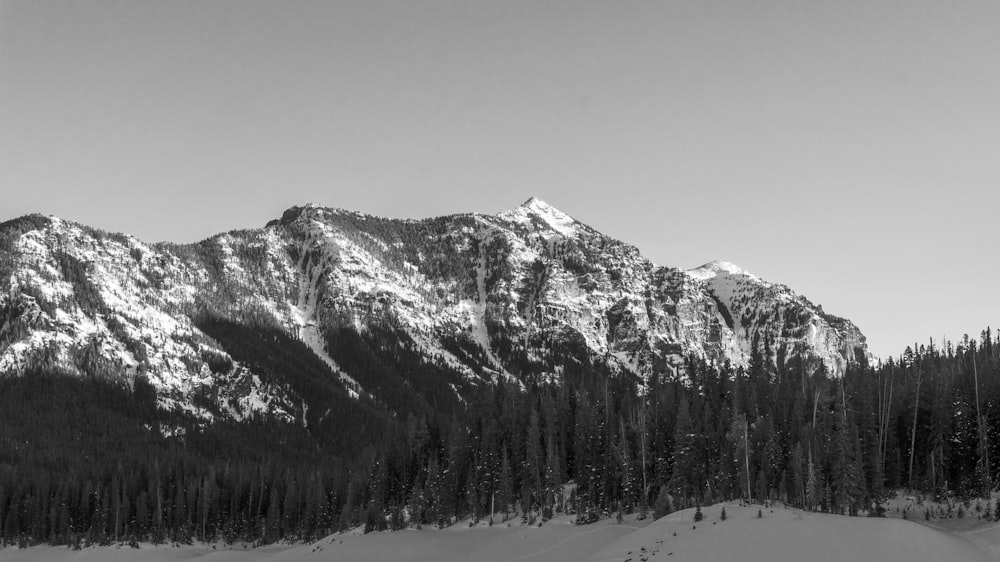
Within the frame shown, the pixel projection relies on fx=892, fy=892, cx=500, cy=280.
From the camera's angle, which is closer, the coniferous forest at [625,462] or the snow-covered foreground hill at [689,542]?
the snow-covered foreground hill at [689,542]

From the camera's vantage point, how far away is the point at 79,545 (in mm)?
153000

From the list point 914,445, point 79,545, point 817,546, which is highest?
point 914,445

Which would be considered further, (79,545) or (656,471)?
(79,545)

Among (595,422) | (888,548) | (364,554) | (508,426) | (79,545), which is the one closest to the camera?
(888,548)

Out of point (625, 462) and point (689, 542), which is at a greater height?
point (625, 462)

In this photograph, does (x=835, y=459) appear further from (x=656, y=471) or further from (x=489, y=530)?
(x=489, y=530)

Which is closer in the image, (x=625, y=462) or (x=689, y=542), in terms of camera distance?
(x=689, y=542)

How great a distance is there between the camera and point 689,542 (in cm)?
6178

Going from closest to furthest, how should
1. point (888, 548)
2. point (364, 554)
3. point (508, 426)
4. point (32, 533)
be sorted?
point (888, 548), point (364, 554), point (508, 426), point (32, 533)

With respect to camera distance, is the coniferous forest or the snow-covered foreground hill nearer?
the snow-covered foreground hill

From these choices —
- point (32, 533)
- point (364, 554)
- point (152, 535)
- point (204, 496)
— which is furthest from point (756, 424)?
point (32, 533)

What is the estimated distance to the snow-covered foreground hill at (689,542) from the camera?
5494cm

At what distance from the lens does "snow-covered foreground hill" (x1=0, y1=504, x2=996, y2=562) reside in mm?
54938

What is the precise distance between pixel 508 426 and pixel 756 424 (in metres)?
36.1
